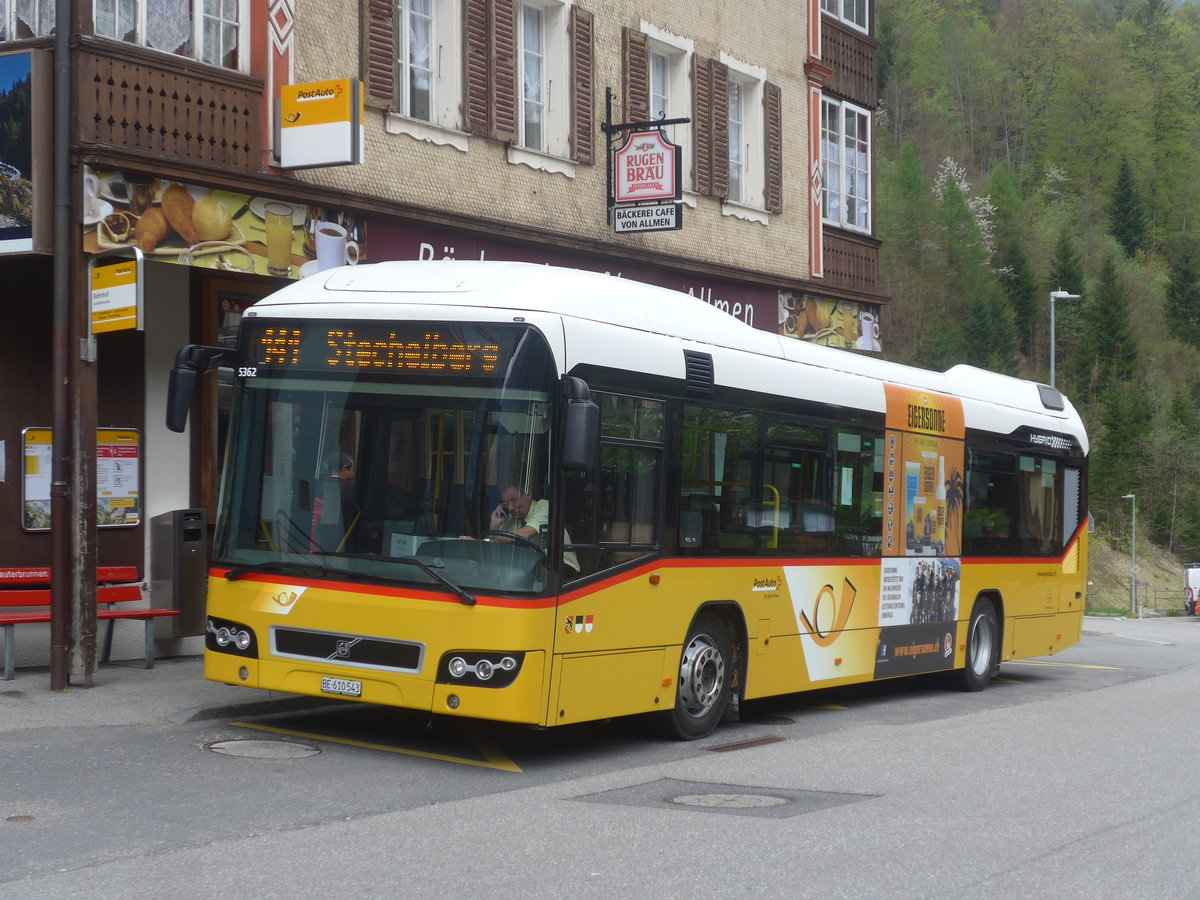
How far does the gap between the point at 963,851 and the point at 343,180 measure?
971cm

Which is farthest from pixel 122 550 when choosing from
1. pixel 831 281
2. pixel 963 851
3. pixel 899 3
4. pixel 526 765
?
pixel 899 3

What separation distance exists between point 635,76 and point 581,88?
116 centimetres

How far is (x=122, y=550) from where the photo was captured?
14.1 meters

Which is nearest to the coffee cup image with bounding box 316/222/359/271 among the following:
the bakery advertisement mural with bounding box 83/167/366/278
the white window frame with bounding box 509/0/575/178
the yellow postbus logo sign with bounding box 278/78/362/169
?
the bakery advertisement mural with bounding box 83/167/366/278

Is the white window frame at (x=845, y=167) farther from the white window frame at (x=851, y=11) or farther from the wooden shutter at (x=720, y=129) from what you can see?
the wooden shutter at (x=720, y=129)

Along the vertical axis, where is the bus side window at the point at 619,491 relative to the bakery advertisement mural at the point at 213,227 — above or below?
below

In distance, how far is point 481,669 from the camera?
8930 millimetres

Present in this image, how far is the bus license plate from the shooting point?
9.23 m

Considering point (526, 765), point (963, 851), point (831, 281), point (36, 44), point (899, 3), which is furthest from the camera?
point (899, 3)

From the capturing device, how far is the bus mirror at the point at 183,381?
371 inches

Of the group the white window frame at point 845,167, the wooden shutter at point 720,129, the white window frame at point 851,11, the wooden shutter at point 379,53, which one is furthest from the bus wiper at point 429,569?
the white window frame at point 851,11

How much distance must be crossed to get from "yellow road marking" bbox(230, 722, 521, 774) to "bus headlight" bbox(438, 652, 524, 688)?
68 cm

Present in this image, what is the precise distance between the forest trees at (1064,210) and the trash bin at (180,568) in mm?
69446

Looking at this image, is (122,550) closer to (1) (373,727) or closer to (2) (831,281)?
(1) (373,727)
